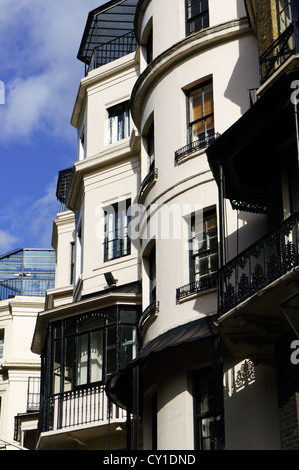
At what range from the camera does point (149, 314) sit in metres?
21.5

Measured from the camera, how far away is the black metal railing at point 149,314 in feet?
69.5

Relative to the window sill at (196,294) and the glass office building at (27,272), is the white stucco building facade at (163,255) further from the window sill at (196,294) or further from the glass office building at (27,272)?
the glass office building at (27,272)

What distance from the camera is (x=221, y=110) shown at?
21578mm

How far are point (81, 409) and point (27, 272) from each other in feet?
83.7

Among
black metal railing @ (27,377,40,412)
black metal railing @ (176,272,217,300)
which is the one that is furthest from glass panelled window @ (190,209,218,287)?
black metal railing @ (27,377,40,412)

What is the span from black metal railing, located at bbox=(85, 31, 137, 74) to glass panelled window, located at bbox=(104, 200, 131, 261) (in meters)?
6.75

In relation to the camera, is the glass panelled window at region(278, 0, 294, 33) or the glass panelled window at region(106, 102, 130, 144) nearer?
the glass panelled window at region(278, 0, 294, 33)

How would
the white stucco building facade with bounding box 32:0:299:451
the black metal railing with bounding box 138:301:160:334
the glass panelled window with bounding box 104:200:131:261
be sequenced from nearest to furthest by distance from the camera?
the white stucco building facade with bounding box 32:0:299:451 < the black metal railing with bounding box 138:301:160:334 < the glass panelled window with bounding box 104:200:131:261

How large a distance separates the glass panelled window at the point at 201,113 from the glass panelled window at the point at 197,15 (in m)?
1.98

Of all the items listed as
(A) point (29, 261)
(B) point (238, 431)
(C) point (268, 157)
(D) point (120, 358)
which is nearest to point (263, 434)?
(B) point (238, 431)

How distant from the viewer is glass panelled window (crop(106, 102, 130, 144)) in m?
28.6

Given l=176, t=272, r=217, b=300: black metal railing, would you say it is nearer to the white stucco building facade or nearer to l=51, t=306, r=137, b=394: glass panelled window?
the white stucco building facade

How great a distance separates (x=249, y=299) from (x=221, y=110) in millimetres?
6882

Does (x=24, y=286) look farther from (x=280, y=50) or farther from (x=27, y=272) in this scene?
(x=280, y=50)
